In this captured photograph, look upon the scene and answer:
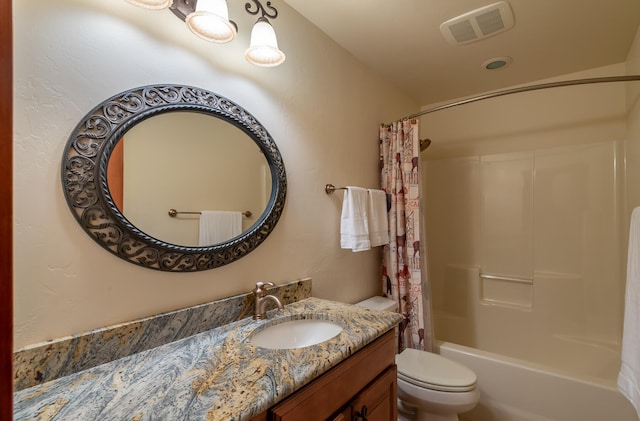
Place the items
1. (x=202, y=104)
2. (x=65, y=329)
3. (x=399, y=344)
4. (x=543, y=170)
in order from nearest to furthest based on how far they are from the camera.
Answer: (x=65, y=329) → (x=202, y=104) → (x=399, y=344) → (x=543, y=170)

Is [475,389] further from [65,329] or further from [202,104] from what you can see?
[202,104]

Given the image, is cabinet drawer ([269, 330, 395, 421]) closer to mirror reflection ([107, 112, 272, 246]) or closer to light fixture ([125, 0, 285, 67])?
mirror reflection ([107, 112, 272, 246])

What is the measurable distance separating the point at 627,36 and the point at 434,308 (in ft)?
7.56

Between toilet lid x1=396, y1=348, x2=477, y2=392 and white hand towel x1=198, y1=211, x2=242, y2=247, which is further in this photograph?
toilet lid x1=396, y1=348, x2=477, y2=392

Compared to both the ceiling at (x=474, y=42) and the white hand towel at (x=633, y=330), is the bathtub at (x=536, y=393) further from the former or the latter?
the ceiling at (x=474, y=42)

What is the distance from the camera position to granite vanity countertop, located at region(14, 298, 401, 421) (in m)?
0.60

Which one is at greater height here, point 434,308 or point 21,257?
point 21,257

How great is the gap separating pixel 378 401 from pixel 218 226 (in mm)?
886

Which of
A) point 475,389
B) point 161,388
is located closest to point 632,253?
point 475,389

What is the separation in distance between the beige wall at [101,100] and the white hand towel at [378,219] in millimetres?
278

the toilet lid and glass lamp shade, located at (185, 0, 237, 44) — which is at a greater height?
glass lamp shade, located at (185, 0, 237, 44)

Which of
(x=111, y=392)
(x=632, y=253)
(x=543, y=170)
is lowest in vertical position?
(x=111, y=392)

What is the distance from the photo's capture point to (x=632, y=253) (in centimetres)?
114

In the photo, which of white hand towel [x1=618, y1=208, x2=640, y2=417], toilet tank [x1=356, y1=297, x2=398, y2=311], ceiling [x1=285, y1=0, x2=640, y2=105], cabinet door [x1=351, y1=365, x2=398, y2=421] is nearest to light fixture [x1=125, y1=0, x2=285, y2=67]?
ceiling [x1=285, y1=0, x2=640, y2=105]
